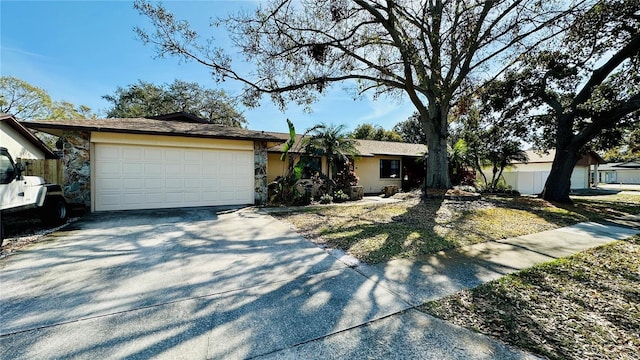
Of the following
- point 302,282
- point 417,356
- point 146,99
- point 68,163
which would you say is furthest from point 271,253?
point 146,99

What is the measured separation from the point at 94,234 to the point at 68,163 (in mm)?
4019

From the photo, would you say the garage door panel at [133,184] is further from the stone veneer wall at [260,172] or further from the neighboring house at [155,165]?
the stone veneer wall at [260,172]

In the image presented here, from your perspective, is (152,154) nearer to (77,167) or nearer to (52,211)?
(77,167)

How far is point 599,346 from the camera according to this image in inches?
87.7

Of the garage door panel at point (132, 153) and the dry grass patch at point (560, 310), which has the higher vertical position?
the garage door panel at point (132, 153)

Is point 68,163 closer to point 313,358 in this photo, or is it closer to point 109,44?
point 109,44

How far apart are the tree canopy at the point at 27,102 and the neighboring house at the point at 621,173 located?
218ft

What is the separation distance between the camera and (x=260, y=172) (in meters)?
10.3

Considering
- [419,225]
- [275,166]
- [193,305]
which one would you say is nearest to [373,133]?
[275,166]

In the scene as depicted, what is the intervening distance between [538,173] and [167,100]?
1324 inches

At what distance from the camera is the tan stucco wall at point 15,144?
34.4ft

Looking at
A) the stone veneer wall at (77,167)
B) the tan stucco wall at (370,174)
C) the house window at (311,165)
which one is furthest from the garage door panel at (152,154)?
the tan stucco wall at (370,174)

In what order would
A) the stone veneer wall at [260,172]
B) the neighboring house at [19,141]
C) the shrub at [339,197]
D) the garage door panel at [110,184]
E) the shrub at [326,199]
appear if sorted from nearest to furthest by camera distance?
the garage door panel at [110,184] < the stone veneer wall at [260,172] < the neighboring house at [19,141] < the shrub at [326,199] < the shrub at [339,197]

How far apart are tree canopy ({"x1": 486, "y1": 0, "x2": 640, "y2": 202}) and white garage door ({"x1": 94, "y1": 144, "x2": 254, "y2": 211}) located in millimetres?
12959
